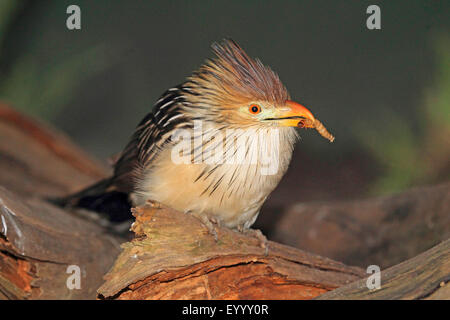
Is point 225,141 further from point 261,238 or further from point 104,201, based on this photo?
point 104,201

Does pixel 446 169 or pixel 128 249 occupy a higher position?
pixel 446 169

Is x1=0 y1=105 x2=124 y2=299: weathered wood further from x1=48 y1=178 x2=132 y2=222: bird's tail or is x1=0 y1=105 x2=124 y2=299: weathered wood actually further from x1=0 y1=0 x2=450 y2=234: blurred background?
x1=0 y1=0 x2=450 y2=234: blurred background

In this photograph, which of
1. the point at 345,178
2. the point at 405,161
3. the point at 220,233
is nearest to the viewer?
the point at 220,233

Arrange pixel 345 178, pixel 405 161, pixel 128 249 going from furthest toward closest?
pixel 345 178 → pixel 405 161 → pixel 128 249

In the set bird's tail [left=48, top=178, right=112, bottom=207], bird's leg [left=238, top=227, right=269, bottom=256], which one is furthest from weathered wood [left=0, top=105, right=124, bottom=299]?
bird's leg [left=238, top=227, right=269, bottom=256]

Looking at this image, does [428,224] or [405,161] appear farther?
[405,161]
